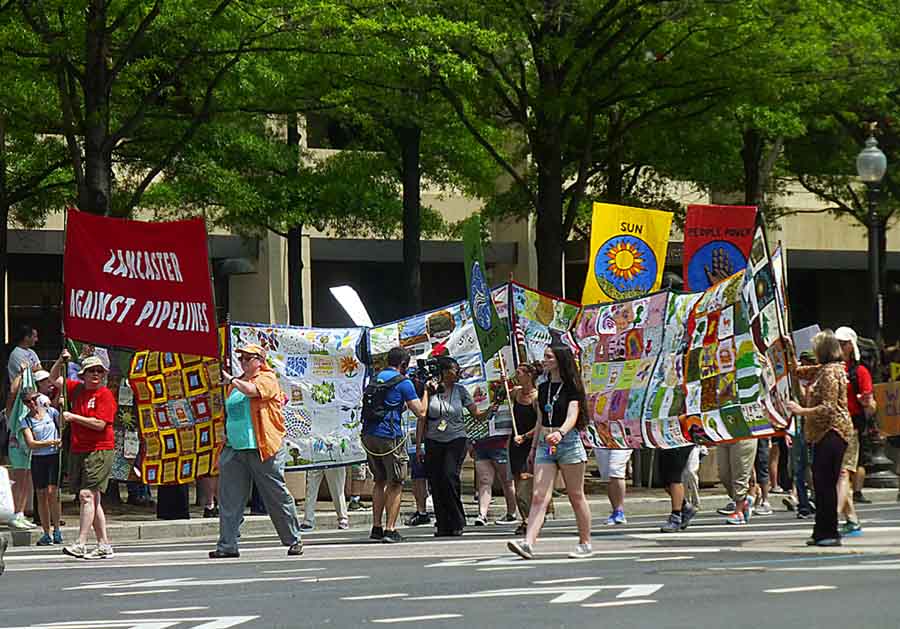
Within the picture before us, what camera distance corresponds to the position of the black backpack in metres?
16.5

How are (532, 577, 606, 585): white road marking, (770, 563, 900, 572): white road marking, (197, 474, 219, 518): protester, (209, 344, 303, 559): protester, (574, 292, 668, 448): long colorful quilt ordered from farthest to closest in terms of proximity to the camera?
(197, 474, 219, 518): protester
(574, 292, 668, 448): long colorful quilt
(209, 344, 303, 559): protester
(770, 563, 900, 572): white road marking
(532, 577, 606, 585): white road marking

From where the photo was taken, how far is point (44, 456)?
17781 mm

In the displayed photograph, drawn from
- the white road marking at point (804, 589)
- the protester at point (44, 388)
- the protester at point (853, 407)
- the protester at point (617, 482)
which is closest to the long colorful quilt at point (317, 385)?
the protester at point (44, 388)

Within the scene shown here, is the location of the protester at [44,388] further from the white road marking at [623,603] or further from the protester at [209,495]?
the white road marking at [623,603]

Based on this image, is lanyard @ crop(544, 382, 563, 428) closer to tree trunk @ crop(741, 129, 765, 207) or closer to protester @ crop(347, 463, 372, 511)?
protester @ crop(347, 463, 372, 511)

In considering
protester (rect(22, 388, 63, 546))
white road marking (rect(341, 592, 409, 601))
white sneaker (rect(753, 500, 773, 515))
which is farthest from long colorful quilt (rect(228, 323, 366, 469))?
white road marking (rect(341, 592, 409, 601))

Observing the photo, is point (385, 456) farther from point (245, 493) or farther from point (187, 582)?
point (187, 582)

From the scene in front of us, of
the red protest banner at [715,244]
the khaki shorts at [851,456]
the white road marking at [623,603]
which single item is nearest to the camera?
the white road marking at [623,603]

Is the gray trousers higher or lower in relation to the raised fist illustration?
lower

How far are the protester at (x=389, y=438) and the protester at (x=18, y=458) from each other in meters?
3.67

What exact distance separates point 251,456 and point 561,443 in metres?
2.64

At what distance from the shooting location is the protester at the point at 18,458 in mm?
17984

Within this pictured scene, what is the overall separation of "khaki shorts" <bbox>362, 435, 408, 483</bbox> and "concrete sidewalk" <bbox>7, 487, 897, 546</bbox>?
2587mm

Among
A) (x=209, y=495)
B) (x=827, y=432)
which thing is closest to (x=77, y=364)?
(x=209, y=495)
